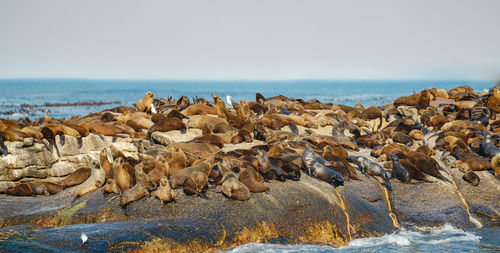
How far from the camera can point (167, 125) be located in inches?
458

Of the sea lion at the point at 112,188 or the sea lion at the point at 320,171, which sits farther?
the sea lion at the point at 320,171

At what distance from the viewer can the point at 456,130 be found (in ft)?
41.4

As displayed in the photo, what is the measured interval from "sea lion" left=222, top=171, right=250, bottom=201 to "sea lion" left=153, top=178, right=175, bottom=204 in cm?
85

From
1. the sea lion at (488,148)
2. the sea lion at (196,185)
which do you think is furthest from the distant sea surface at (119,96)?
the sea lion at (196,185)

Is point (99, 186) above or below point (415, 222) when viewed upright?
above

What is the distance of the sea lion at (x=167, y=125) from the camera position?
1153cm

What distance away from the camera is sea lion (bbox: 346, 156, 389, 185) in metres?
9.15

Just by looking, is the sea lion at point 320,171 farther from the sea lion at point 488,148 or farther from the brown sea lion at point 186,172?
the sea lion at point 488,148

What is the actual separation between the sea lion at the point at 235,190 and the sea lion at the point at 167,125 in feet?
15.1

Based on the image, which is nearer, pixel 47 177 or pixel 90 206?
pixel 90 206

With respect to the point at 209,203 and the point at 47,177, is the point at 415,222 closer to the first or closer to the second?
the point at 209,203

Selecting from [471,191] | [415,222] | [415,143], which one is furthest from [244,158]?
[415,143]

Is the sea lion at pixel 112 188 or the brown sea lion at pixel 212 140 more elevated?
the brown sea lion at pixel 212 140

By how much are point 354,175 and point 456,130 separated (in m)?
5.21
